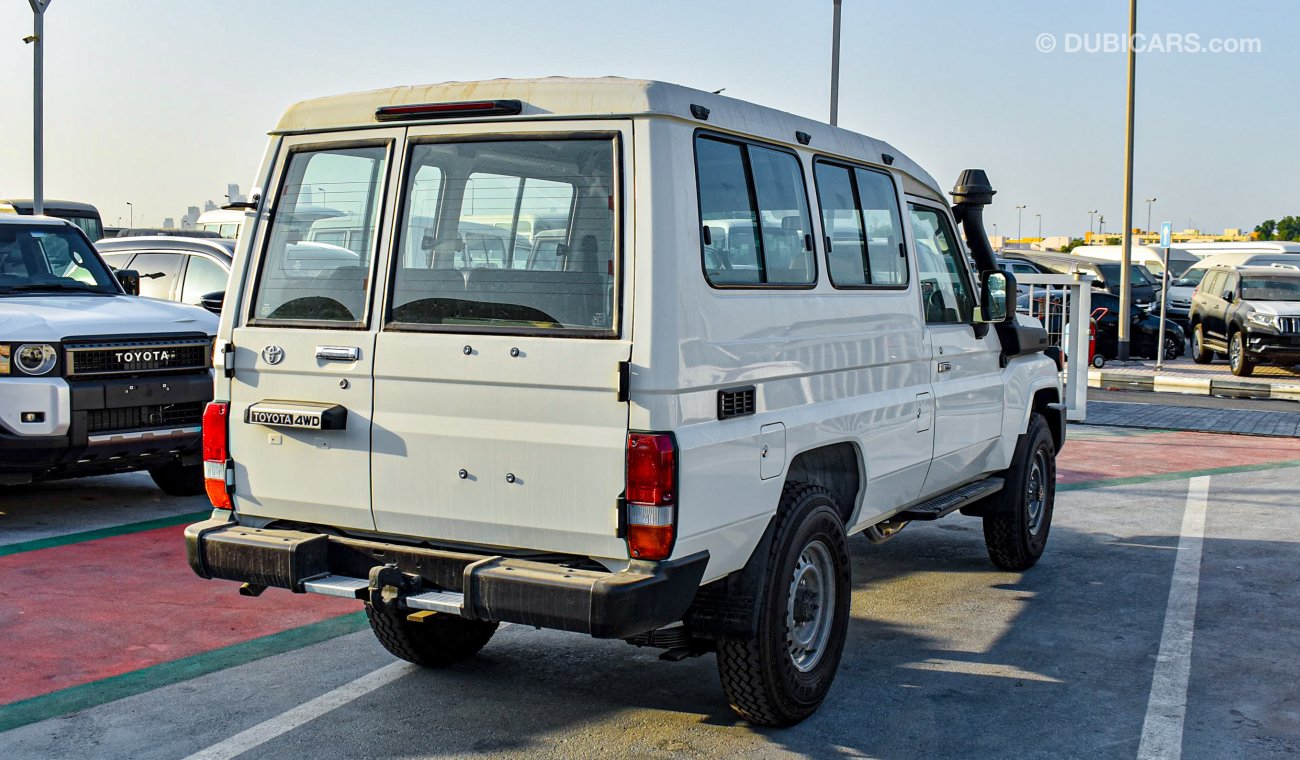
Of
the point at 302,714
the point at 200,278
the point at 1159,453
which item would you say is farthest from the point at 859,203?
the point at 200,278

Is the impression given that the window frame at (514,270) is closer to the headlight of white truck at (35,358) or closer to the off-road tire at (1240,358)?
the headlight of white truck at (35,358)

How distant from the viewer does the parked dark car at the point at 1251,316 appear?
2116 centimetres

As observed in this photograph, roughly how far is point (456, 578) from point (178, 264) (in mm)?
9358

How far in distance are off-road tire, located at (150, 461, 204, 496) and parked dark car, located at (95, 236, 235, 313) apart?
2.83 meters

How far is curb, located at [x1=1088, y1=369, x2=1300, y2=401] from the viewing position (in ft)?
63.0

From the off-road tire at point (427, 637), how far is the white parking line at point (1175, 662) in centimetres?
273

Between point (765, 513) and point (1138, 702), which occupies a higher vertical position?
point (765, 513)

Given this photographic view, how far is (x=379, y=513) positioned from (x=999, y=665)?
2907 mm

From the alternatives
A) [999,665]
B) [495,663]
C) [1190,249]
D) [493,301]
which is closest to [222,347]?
[493,301]

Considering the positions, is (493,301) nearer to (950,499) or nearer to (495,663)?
(495,663)

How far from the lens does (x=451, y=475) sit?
4566 millimetres

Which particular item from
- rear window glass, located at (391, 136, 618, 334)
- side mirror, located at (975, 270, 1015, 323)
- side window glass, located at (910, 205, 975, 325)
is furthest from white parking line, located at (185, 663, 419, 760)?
side mirror, located at (975, 270, 1015, 323)

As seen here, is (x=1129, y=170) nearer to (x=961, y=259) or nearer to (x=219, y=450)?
(x=961, y=259)

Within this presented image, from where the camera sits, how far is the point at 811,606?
523 centimetres
